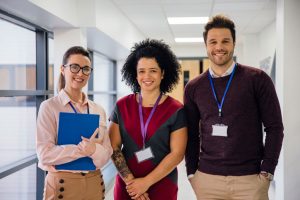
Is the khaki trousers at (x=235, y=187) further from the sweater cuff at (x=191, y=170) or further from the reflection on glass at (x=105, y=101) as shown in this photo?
the reflection on glass at (x=105, y=101)

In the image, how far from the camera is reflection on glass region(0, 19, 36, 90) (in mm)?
3184

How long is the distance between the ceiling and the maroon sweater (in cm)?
317

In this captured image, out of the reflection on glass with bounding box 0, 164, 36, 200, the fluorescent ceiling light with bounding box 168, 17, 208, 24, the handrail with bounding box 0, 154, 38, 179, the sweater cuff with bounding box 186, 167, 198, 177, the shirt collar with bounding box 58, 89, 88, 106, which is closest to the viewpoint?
the shirt collar with bounding box 58, 89, 88, 106

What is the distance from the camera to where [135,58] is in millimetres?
2166

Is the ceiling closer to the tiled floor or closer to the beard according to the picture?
the tiled floor

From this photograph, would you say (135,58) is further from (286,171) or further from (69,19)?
(286,171)

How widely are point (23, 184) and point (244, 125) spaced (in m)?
2.80

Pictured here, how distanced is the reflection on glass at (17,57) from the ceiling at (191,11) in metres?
1.57

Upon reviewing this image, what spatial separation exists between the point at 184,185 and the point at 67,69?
4.29 metres

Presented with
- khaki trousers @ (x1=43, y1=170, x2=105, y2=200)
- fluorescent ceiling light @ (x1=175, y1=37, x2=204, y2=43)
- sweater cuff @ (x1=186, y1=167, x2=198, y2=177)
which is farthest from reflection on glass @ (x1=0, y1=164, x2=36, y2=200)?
fluorescent ceiling light @ (x1=175, y1=37, x2=204, y2=43)

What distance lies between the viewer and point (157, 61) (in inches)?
82.0

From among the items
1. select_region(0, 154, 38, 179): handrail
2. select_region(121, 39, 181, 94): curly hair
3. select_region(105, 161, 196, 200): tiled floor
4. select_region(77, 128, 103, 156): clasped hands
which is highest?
select_region(121, 39, 181, 94): curly hair

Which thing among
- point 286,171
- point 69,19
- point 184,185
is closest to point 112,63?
point 184,185

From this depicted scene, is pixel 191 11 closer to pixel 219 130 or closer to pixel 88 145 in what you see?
pixel 219 130
